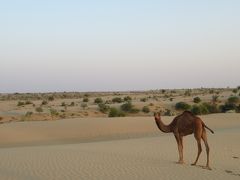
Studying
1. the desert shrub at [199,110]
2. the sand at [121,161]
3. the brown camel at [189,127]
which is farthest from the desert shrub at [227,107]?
the brown camel at [189,127]

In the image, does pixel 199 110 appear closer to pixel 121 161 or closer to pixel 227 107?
pixel 227 107

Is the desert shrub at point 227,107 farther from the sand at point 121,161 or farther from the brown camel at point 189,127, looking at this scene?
the brown camel at point 189,127

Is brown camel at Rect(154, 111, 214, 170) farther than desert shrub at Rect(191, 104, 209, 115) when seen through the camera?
No

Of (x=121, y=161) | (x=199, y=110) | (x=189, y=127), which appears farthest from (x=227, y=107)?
(x=189, y=127)

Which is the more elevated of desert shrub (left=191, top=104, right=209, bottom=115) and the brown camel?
the brown camel

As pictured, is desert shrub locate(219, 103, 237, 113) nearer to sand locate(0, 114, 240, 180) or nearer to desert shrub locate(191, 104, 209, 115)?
desert shrub locate(191, 104, 209, 115)

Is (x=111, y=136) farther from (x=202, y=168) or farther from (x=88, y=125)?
(x=202, y=168)

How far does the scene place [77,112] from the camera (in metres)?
45.6

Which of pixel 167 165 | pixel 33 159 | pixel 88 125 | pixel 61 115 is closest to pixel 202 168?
pixel 167 165

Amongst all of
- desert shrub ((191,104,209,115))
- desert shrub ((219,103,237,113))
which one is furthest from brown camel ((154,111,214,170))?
desert shrub ((219,103,237,113))

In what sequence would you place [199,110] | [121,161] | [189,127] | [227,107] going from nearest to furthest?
[189,127]
[121,161]
[199,110]
[227,107]

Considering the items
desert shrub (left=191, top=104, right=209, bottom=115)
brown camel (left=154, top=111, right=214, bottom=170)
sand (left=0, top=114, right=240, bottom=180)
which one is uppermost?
brown camel (left=154, top=111, right=214, bottom=170)

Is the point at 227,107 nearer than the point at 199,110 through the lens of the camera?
No

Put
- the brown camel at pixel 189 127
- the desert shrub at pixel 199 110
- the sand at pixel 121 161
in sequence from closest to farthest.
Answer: the sand at pixel 121 161
the brown camel at pixel 189 127
the desert shrub at pixel 199 110
